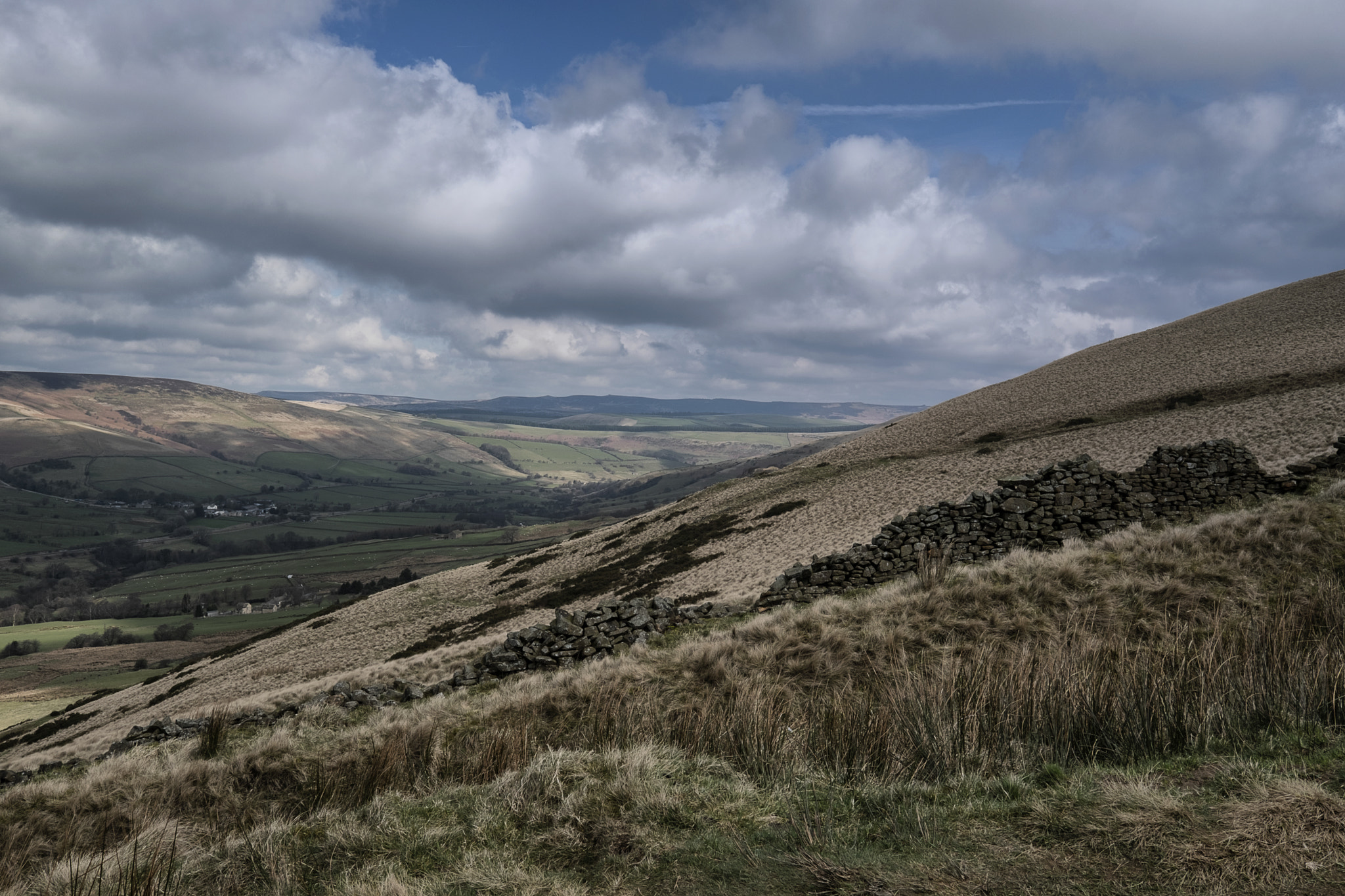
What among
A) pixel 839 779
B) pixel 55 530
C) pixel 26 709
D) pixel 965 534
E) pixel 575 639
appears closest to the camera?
pixel 839 779

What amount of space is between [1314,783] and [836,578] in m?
12.8

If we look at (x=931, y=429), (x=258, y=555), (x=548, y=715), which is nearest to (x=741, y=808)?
(x=548, y=715)

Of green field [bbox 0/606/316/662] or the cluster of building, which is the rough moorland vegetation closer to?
green field [bbox 0/606/316/662]

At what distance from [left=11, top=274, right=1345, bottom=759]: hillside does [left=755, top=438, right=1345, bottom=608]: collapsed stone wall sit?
9.25ft

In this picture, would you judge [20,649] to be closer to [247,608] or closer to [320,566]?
[247,608]

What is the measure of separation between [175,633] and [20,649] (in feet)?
71.4

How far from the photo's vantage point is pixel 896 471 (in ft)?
147

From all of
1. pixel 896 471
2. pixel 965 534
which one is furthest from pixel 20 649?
pixel 965 534

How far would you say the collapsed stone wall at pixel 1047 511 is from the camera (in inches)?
683

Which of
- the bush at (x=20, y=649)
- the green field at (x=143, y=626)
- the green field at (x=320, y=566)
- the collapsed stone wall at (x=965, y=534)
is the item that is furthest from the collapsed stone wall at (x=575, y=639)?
the bush at (x=20, y=649)

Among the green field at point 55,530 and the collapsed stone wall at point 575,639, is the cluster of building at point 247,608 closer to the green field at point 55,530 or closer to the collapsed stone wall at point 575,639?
the green field at point 55,530

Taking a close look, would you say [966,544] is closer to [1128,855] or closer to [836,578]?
[836,578]

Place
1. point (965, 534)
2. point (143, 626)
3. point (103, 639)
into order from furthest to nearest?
point (143, 626) < point (103, 639) < point (965, 534)

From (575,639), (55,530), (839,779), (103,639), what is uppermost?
(839,779)
